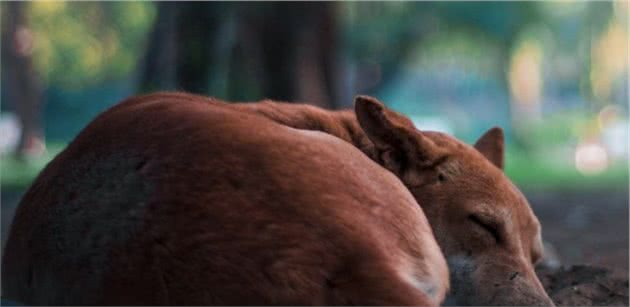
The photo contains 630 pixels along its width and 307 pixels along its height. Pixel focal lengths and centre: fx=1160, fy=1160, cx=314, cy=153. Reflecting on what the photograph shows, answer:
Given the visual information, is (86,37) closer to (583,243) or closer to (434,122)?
(434,122)

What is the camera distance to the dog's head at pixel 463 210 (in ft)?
14.9

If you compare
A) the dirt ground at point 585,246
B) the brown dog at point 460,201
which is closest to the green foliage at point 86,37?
the dirt ground at point 585,246

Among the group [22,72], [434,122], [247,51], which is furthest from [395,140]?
[434,122]

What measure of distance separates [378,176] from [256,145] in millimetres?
522

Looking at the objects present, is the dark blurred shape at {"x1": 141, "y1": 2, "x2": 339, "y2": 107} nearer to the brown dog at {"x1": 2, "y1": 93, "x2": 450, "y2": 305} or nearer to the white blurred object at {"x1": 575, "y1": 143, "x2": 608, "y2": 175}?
the brown dog at {"x1": 2, "y1": 93, "x2": 450, "y2": 305}

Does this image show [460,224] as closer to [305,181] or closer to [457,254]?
[457,254]

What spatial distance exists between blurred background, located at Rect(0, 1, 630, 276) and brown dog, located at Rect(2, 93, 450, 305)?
5.03 metres

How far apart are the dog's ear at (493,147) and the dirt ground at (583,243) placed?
0.72m

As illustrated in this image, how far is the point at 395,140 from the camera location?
4.65 meters

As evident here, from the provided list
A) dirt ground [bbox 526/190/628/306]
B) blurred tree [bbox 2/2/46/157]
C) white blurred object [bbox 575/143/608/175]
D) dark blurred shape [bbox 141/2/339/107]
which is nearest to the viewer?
dirt ground [bbox 526/190/628/306]

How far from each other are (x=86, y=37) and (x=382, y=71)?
13.3 meters

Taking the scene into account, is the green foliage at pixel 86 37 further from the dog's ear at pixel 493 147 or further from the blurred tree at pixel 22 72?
the dog's ear at pixel 493 147

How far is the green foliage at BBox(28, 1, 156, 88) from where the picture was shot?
4888 centimetres

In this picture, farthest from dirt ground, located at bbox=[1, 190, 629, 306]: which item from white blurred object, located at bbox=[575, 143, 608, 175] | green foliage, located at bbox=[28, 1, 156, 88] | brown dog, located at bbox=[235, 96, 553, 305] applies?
green foliage, located at bbox=[28, 1, 156, 88]
